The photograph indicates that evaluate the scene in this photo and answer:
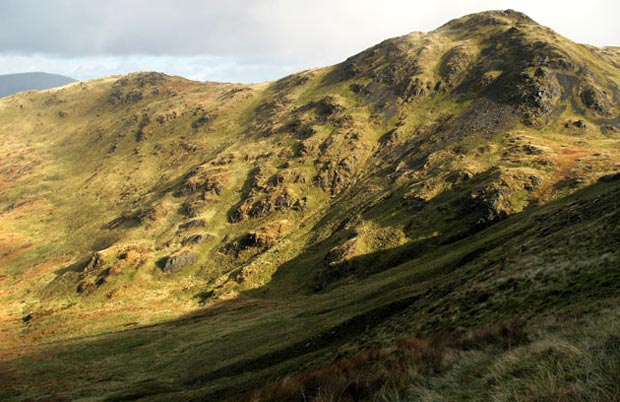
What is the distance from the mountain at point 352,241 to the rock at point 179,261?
561 millimetres

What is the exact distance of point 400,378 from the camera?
10.3m

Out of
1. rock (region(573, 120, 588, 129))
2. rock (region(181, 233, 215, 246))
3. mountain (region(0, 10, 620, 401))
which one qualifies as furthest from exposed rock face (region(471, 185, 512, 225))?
rock (region(181, 233, 215, 246))

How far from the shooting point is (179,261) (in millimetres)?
100312

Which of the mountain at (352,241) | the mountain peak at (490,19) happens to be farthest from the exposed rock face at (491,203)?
the mountain peak at (490,19)

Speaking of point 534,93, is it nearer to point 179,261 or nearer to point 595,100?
point 595,100

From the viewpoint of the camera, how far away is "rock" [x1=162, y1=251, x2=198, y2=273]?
99188mm

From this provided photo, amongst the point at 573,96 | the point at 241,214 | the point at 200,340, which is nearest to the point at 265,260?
the point at 241,214

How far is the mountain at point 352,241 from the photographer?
558 inches

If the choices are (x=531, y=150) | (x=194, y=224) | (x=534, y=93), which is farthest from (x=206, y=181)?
(x=534, y=93)

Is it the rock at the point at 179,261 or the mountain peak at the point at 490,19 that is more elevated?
the mountain peak at the point at 490,19

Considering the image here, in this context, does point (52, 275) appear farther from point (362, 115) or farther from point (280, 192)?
point (362, 115)

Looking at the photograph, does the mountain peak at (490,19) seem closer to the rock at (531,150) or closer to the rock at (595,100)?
the rock at (595,100)

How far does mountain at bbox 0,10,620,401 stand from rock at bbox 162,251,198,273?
0.56 m

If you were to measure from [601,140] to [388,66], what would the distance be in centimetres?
8831
